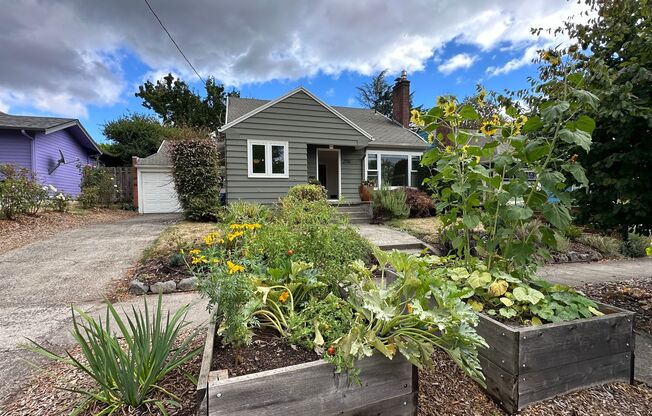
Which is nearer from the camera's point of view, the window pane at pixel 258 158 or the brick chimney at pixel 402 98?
the window pane at pixel 258 158

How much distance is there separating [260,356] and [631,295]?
4282 millimetres

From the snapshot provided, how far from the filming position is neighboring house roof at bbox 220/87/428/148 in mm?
10801

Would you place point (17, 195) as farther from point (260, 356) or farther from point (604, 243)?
point (604, 243)

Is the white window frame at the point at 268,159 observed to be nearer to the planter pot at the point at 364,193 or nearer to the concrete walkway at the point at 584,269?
the planter pot at the point at 364,193

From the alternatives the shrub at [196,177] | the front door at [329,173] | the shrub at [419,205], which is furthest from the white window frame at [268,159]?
the front door at [329,173]

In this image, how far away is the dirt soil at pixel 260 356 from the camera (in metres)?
1.45

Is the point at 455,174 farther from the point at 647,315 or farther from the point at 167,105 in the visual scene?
the point at 167,105

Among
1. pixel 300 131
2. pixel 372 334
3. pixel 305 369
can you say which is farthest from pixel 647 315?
pixel 300 131

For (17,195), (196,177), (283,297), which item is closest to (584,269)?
(283,297)

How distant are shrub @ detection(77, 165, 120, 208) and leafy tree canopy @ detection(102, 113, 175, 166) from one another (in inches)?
280

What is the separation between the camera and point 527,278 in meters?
2.19

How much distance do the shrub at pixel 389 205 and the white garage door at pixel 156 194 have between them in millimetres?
8943

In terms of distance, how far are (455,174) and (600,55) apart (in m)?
2.04

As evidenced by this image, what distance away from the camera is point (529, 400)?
1.62 m
